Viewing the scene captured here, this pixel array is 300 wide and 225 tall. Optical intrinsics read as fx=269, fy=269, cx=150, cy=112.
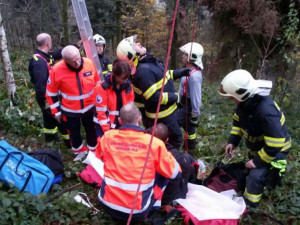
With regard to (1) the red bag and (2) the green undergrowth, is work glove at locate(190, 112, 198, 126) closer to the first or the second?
(2) the green undergrowth

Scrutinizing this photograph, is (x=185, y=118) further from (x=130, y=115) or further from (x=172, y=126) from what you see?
(x=130, y=115)

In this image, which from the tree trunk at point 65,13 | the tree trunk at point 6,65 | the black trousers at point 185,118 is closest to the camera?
the black trousers at point 185,118

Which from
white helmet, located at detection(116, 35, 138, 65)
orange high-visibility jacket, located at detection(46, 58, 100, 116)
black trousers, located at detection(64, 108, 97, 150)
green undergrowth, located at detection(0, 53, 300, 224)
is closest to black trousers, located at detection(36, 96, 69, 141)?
green undergrowth, located at detection(0, 53, 300, 224)

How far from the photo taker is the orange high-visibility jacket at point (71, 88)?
4156 millimetres

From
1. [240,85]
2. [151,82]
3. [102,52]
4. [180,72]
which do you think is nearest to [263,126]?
[240,85]

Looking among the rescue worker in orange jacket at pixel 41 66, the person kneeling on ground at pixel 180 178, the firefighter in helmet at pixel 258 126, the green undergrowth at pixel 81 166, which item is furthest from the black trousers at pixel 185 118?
the rescue worker in orange jacket at pixel 41 66

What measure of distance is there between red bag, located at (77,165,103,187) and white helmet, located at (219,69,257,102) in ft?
7.11

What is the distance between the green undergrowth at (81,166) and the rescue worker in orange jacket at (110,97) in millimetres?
890

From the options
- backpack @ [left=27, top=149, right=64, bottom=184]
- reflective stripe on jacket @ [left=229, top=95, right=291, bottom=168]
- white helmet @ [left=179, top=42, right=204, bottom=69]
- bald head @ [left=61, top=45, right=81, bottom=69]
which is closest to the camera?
reflective stripe on jacket @ [left=229, top=95, right=291, bottom=168]

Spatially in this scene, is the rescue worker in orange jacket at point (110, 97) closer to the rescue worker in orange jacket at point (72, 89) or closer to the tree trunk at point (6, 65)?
the rescue worker in orange jacket at point (72, 89)

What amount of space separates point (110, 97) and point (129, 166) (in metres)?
1.58

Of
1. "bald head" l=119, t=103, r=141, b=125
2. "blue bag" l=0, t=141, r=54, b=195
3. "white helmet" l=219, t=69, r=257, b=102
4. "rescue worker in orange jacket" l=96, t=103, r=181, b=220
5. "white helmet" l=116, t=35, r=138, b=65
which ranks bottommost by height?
"blue bag" l=0, t=141, r=54, b=195

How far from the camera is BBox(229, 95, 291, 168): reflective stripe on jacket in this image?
301 cm

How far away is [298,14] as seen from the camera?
7746mm
